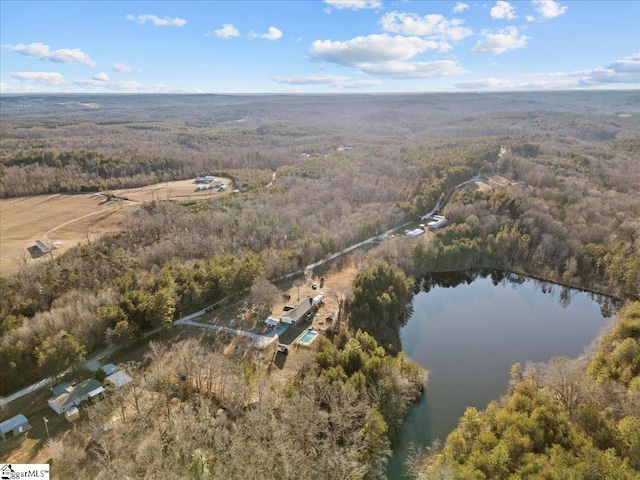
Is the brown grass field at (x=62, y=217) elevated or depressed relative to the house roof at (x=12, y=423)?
elevated

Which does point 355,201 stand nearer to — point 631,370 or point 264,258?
point 264,258

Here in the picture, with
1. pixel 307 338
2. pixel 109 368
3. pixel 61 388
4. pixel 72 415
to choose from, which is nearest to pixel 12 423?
pixel 72 415

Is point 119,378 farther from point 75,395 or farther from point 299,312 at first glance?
point 299,312

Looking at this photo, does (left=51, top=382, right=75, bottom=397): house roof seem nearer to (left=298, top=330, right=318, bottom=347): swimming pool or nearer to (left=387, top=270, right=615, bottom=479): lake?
(left=298, top=330, right=318, bottom=347): swimming pool

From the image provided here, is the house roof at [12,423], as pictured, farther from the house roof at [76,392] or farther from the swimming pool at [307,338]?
the swimming pool at [307,338]

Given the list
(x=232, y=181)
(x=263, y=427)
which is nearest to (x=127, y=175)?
(x=232, y=181)

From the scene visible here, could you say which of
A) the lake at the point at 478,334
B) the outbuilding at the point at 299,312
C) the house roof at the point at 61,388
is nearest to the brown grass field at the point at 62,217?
the house roof at the point at 61,388
